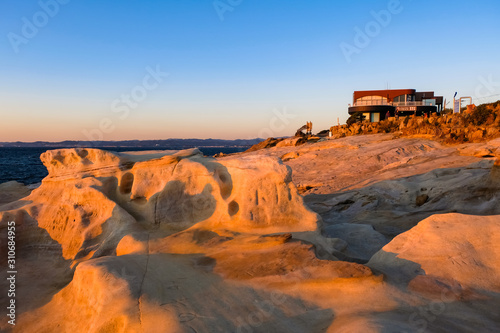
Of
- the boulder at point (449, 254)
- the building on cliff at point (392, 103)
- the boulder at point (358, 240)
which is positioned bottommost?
the boulder at point (358, 240)

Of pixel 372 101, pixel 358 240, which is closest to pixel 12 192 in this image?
pixel 358 240

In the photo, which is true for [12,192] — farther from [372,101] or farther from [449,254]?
[372,101]

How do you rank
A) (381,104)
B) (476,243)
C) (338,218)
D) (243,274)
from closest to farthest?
(243,274) → (476,243) → (338,218) → (381,104)

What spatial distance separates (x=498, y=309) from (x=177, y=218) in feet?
17.1

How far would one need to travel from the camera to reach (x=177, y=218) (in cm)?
679

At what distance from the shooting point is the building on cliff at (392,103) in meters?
45.9

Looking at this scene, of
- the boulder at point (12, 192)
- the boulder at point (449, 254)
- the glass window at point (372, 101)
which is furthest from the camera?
the glass window at point (372, 101)

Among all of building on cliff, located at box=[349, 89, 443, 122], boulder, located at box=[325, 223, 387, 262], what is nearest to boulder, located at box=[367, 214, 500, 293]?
boulder, located at box=[325, 223, 387, 262]

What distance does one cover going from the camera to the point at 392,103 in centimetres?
4791

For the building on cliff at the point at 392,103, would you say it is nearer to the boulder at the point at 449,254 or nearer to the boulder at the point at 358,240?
the boulder at the point at 358,240

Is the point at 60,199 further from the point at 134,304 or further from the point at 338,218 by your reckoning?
the point at 338,218

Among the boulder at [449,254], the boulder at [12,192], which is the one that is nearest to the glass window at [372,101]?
the boulder at [12,192]

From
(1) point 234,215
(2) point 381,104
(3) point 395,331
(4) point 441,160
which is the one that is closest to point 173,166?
(1) point 234,215

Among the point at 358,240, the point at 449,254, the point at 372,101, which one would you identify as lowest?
the point at 358,240
